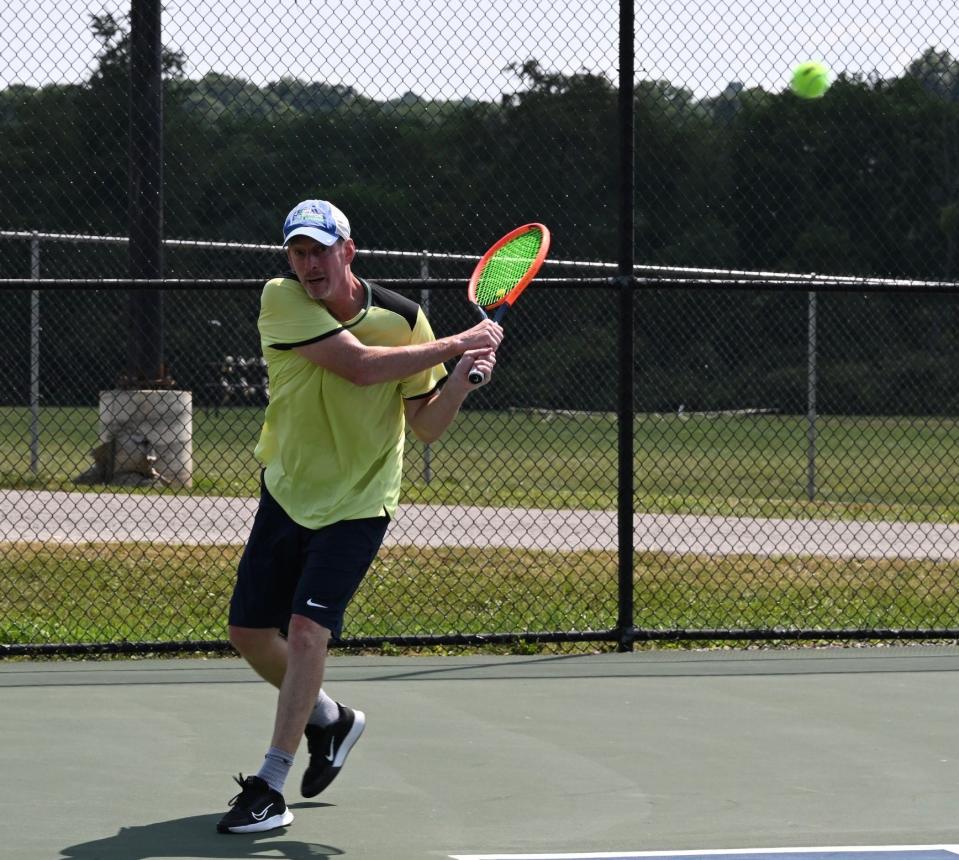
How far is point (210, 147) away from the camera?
17672 mm

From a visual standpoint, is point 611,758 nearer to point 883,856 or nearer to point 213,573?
point 883,856

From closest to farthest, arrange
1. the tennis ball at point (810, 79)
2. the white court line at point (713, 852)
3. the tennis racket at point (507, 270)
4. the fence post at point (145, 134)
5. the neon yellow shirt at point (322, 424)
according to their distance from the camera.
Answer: the white court line at point (713, 852)
the neon yellow shirt at point (322, 424)
the tennis racket at point (507, 270)
the tennis ball at point (810, 79)
the fence post at point (145, 134)

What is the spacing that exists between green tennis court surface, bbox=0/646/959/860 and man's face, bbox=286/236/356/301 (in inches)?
56.0

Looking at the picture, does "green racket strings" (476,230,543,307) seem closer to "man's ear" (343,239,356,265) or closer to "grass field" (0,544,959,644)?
"man's ear" (343,239,356,265)

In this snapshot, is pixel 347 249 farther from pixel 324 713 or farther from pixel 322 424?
pixel 324 713

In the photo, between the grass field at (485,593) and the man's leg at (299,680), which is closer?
the man's leg at (299,680)

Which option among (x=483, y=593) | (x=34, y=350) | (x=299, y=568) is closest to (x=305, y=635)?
(x=299, y=568)

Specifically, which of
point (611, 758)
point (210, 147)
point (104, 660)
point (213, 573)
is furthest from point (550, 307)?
point (611, 758)

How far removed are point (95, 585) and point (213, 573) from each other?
→ 0.62 metres

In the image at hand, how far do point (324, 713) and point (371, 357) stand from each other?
40.5 inches

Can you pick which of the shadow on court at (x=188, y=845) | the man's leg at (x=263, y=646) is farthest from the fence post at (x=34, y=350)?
the shadow on court at (x=188, y=845)

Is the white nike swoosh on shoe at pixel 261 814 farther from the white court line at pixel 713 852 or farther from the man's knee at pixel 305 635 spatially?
the white court line at pixel 713 852

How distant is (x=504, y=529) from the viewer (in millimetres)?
11734

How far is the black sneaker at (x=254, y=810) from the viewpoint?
176 inches
